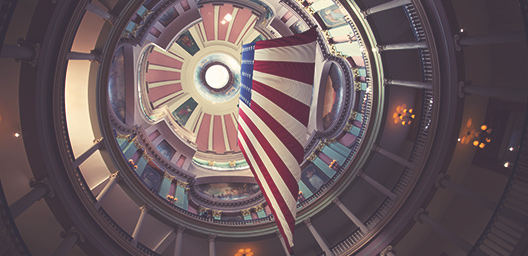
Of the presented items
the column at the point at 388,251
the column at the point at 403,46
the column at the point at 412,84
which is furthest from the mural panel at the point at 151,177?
the column at the point at 403,46

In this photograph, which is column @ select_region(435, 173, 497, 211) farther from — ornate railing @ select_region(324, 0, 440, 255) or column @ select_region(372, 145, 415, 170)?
column @ select_region(372, 145, 415, 170)

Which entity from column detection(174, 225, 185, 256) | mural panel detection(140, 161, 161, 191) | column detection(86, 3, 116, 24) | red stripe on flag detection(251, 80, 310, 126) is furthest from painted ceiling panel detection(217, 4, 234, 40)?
column detection(174, 225, 185, 256)

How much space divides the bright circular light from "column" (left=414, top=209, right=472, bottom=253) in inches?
907

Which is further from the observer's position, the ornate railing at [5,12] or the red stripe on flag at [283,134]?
the red stripe on flag at [283,134]

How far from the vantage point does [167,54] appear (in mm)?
24672

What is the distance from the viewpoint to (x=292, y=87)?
7379 mm

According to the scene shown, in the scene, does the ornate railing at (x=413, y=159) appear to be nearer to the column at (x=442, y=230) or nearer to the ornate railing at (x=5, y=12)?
the column at (x=442, y=230)

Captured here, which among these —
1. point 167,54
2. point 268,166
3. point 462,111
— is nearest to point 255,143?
point 268,166

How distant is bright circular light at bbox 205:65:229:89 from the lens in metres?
28.6

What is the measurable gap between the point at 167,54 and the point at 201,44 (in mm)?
3756

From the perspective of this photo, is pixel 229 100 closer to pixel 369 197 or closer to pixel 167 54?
pixel 167 54

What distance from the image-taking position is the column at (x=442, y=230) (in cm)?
920

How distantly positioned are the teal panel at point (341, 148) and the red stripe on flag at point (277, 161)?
10.2 metres

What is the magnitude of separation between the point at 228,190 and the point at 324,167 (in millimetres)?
8219
